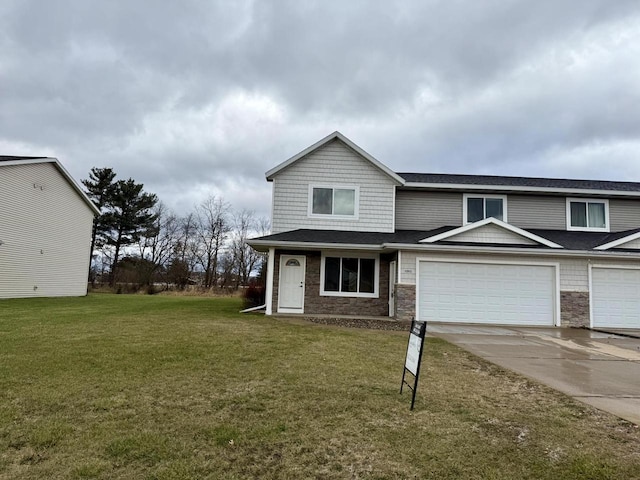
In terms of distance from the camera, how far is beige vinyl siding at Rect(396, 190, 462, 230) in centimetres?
1683

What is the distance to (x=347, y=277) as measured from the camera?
584 inches

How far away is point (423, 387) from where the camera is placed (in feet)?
18.0

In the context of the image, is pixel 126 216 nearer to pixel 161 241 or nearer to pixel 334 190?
pixel 161 241

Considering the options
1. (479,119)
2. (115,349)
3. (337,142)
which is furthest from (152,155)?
(115,349)

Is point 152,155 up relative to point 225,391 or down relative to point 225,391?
Result: up

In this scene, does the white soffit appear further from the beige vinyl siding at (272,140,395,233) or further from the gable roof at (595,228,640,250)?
the beige vinyl siding at (272,140,395,233)

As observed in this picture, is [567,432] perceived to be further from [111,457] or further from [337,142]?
[337,142]

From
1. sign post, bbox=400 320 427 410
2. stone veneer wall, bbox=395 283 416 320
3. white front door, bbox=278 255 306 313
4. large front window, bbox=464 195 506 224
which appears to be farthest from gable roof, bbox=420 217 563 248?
sign post, bbox=400 320 427 410

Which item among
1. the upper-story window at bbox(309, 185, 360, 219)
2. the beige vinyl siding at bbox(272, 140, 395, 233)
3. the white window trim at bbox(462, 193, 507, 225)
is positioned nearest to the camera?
the beige vinyl siding at bbox(272, 140, 395, 233)

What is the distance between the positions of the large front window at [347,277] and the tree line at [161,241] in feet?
78.6

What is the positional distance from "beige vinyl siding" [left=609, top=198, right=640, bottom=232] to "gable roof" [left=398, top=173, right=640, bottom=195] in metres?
0.59

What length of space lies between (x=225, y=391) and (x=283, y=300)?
965cm

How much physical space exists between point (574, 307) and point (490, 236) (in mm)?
3839

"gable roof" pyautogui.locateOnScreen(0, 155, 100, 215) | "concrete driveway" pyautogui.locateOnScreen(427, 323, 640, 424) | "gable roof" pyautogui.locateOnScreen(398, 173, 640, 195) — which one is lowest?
"concrete driveway" pyautogui.locateOnScreen(427, 323, 640, 424)
